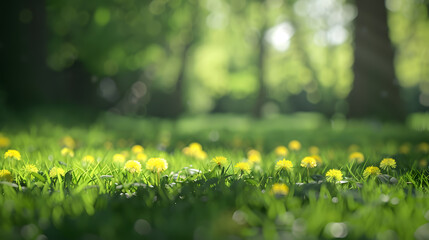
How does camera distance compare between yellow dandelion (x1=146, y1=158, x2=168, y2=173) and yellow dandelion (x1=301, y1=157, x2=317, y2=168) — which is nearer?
yellow dandelion (x1=146, y1=158, x2=168, y2=173)

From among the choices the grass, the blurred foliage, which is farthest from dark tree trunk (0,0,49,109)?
the grass

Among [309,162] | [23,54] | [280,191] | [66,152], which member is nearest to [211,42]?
[23,54]

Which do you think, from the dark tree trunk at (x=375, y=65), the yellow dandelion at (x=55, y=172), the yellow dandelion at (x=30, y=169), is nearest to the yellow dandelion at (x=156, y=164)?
the yellow dandelion at (x=55, y=172)

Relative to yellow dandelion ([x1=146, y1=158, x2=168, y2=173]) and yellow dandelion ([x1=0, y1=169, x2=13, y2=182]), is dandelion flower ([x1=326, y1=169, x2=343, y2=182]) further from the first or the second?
yellow dandelion ([x1=0, y1=169, x2=13, y2=182])

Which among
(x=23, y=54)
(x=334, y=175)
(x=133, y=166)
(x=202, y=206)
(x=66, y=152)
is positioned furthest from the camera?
(x=23, y=54)

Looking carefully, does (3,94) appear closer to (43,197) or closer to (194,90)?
(43,197)

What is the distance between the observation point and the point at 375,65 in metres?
7.25

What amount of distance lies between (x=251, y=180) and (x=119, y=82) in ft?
58.0

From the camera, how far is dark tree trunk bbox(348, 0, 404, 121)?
23.5 feet

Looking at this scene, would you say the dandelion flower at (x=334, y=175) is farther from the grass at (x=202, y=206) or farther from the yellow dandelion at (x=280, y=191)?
the yellow dandelion at (x=280, y=191)

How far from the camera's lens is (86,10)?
9.47 meters

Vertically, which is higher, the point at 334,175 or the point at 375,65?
the point at 375,65

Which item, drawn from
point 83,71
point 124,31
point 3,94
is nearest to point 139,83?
point 83,71

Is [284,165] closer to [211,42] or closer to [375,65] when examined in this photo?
[375,65]
